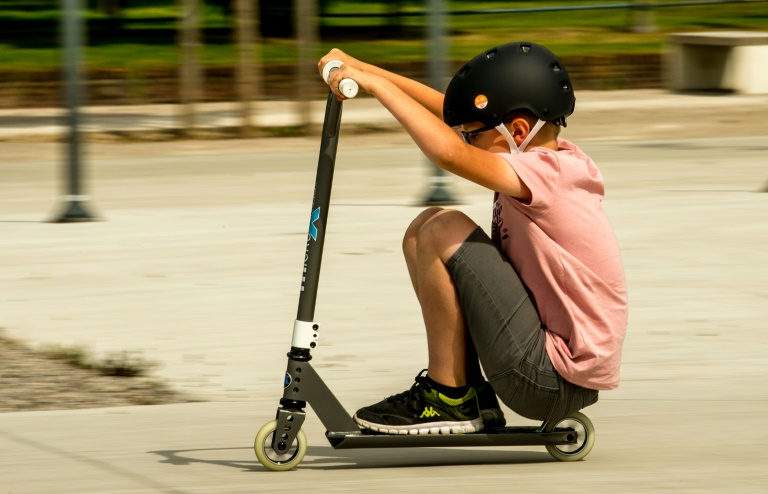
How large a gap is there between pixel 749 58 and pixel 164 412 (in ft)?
60.6

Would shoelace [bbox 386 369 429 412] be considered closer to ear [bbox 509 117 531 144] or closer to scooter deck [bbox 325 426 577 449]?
scooter deck [bbox 325 426 577 449]

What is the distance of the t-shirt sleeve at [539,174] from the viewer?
3.83 metres

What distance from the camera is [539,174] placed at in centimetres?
385

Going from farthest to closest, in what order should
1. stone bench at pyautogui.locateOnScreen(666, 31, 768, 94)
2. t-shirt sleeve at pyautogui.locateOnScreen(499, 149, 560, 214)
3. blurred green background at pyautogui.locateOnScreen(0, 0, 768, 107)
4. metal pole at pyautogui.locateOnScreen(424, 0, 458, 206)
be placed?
1. stone bench at pyautogui.locateOnScreen(666, 31, 768, 94)
2. blurred green background at pyautogui.locateOnScreen(0, 0, 768, 107)
3. metal pole at pyautogui.locateOnScreen(424, 0, 458, 206)
4. t-shirt sleeve at pyautogui.locateOnScreen(499, 149, 560, 214)

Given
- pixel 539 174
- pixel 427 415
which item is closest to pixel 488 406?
pixel 427 415

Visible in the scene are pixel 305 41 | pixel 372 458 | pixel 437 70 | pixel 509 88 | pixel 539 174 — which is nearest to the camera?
pixel 539 174

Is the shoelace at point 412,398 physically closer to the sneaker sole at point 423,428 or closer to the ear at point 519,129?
the sneaker sole at point 423,428

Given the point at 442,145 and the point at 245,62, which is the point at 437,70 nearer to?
the point at 245,62

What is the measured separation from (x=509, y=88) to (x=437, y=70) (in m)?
6.89

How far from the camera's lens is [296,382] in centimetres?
396

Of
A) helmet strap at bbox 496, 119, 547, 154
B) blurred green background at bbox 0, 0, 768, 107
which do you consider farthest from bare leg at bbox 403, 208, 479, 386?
blurred green background at bbox 0, 0, 768, 107

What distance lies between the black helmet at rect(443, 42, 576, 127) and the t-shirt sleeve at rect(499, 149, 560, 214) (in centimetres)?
15

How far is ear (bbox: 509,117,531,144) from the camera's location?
401cm

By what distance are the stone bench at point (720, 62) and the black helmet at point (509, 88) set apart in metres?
18.5
